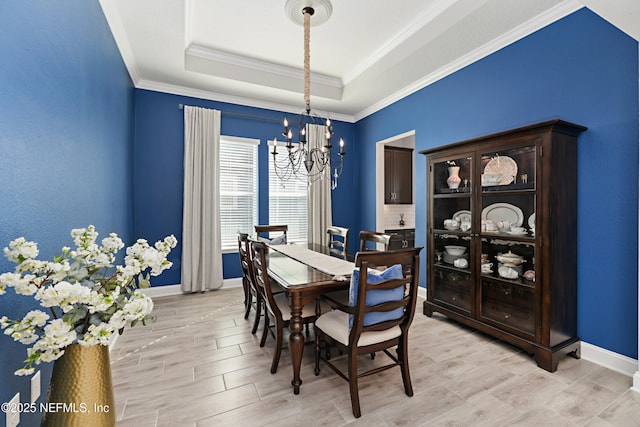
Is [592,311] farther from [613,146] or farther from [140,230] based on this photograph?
[140,230]

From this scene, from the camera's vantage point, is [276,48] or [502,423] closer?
[502,423]

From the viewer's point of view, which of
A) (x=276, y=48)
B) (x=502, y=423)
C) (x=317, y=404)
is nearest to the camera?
(x=502, y=423)

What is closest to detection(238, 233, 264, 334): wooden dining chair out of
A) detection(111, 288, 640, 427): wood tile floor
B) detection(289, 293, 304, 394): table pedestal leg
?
detection(111, 288, 640, 427): wood tile floor

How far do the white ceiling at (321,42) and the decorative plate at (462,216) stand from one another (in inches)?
Answer: 67.6

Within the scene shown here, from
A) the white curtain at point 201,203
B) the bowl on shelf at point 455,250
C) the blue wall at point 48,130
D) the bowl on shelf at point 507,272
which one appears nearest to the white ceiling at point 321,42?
the white curtain at point 201,203

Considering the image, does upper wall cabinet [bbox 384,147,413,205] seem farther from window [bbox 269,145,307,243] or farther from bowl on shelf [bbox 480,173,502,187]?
bowl on shelf [bbox 480,173,502,187]

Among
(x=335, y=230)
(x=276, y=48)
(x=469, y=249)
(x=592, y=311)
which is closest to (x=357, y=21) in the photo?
(x=276, y=48)

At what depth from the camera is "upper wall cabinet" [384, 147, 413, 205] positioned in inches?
213

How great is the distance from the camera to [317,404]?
6.40 ft

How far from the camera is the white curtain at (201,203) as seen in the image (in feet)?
14.1

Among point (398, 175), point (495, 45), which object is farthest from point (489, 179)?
point (398, 175)

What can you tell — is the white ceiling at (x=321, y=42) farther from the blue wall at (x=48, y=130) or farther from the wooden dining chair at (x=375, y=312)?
the wooden dining chair at (x=375, y=312)

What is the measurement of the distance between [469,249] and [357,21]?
106 inches

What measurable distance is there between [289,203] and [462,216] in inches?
113
